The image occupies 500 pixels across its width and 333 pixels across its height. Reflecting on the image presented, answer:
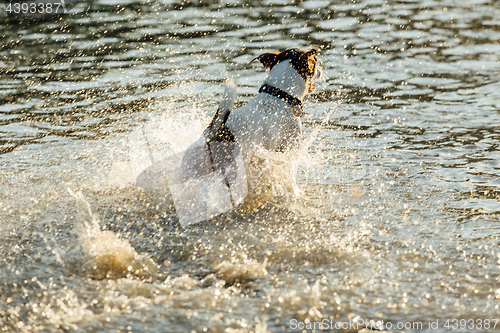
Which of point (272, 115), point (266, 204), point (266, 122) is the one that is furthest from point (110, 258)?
point (272, 115)

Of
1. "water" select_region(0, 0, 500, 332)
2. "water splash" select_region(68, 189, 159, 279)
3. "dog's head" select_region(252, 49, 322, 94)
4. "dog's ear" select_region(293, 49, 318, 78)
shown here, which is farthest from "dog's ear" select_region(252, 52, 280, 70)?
"water splash" select_region(68, 189, 159, 279)

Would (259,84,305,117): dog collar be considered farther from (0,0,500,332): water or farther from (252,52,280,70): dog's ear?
(0,0,500,332): water

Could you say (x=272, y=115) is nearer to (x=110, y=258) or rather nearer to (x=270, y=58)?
(x=270, y=58)

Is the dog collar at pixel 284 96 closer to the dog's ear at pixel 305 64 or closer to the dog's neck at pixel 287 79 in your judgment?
the dog's neck at pixel 287 79

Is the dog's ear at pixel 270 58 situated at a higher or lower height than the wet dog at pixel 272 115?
higher

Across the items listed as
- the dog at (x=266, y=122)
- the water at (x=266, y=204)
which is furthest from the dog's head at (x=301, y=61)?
the water at (x=266, y=204)

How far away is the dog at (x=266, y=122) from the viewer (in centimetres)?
418

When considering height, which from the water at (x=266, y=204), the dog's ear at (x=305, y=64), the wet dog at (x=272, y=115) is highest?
the dog's ear at (x=305, y=64)

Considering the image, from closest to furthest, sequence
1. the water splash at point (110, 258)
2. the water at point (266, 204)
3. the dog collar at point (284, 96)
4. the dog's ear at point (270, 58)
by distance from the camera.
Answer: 1. the water at point (266, 204)
2. the water splash at point (110, 258)
3. the dog collar at point (284, 96)
4. the dog's ear at point (270, 58)

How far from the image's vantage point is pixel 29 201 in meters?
4.50

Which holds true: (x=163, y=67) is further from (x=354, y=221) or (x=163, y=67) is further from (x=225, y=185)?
(x=354, y=221)

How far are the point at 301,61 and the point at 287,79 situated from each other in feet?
0.69

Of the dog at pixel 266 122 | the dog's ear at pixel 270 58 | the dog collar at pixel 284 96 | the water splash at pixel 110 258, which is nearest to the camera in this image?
the water splash at pixel 110 258

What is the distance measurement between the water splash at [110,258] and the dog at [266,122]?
0.94 meters
